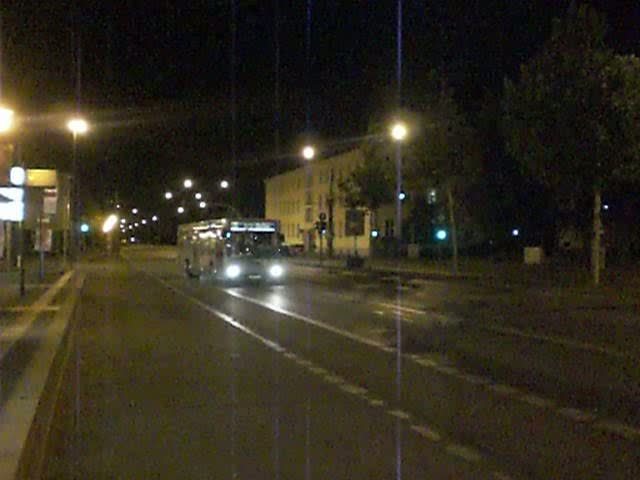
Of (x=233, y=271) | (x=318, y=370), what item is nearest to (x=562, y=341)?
(x=318, y=370)

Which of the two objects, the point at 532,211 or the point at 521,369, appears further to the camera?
the point at 532,211

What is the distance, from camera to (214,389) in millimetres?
13930

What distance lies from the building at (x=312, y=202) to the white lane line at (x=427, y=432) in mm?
83149

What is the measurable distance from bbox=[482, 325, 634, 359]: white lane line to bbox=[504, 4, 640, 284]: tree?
17.2 metres

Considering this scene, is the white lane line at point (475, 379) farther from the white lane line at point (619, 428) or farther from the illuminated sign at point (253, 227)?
the illuminated sign at point (253, 227)

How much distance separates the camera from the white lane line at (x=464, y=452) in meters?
9.39

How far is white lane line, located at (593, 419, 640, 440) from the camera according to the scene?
10.5 metres

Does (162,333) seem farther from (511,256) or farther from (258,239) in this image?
(511,256)

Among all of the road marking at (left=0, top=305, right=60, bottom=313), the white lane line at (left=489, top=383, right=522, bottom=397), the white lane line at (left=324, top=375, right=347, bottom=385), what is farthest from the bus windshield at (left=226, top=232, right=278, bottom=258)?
the white lane line at (left=489, top=383, right=522, bottom=397)

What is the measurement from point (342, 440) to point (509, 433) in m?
1.67

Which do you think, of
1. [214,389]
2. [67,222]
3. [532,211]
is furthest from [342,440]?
[532,211]

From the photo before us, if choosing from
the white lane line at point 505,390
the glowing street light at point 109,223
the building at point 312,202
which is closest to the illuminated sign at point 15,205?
the white lane line at point 505,390

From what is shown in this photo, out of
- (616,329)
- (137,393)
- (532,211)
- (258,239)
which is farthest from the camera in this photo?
(532,211)

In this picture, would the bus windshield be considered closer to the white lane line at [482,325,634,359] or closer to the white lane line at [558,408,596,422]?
the white lane line at [482,325,634,359]
